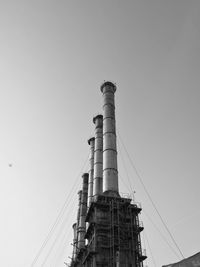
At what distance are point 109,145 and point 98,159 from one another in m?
7.11

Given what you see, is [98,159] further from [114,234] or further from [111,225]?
[114,234]

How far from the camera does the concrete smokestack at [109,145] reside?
34.4m

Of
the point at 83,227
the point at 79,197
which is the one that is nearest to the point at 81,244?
the point at 83,227

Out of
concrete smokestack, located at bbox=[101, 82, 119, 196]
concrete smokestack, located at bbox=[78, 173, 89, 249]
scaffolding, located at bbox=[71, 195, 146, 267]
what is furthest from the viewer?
concrete smokestack, located at bbox=[78, 173, 89, 249]

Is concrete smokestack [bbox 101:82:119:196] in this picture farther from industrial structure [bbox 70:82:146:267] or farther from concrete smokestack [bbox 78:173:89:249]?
concrete smokestack [bbox 78:173:89:249]

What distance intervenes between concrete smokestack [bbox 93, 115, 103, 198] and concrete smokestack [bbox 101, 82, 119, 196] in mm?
5689

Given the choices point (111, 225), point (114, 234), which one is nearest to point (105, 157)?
point (111, 225)

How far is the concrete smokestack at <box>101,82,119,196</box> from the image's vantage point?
1356 inches

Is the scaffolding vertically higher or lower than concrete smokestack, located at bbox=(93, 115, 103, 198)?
lower

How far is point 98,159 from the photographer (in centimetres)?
4409

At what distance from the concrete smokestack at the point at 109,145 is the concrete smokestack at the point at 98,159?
569 centimetres

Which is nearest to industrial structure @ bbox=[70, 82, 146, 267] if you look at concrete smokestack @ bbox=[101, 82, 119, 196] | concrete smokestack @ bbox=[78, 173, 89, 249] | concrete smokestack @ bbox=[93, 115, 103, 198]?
concrete smokestack @ bbox=[101, 82, 119, 196]

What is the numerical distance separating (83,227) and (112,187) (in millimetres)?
20266

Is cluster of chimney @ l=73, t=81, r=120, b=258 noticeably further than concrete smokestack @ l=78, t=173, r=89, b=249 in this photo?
No
